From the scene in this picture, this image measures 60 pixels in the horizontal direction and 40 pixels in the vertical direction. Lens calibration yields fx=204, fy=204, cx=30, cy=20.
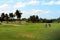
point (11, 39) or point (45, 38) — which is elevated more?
point (45, 38)

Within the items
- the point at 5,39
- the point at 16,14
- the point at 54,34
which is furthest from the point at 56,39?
the point at 16,14

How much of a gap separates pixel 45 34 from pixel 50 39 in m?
0.45

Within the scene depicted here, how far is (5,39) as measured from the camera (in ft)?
110

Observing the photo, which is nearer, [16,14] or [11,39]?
[11,39]

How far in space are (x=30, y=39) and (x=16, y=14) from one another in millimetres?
106526

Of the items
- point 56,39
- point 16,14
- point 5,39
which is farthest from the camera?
point 16,14

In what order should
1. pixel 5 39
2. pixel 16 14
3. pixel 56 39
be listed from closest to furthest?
pixel 56 39 → pixel 5 39 → pixel 16 14

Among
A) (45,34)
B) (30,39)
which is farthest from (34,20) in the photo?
(45,34)

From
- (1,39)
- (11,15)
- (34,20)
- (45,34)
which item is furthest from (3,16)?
(45,34)

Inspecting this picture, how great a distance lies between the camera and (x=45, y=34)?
12172 millimetres

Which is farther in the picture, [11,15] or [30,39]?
[11,15]

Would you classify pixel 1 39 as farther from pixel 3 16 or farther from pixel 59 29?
pixel 3 16

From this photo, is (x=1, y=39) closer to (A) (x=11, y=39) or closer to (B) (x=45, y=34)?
(A) (x=11, y=39)

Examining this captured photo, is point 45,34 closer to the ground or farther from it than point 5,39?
farther from it
